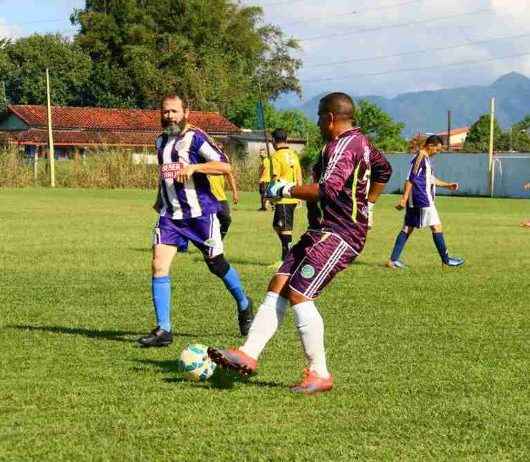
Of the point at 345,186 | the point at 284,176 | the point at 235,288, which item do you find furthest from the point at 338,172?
the point at 284,176

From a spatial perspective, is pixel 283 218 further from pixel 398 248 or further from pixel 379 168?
pixel 379 168

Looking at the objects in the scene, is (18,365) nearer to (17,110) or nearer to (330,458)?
(330,458)

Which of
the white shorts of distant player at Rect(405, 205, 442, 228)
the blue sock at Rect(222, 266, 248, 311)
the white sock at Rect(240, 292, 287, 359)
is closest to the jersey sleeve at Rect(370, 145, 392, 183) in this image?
the white sock at Rect(240, 292, 287, 359)

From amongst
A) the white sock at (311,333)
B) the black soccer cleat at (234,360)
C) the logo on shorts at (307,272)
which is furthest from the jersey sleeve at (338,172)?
the black soccer cleat at (234,360)

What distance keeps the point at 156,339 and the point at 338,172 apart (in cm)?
260

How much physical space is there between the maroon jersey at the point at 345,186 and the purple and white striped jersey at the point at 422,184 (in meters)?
7.95

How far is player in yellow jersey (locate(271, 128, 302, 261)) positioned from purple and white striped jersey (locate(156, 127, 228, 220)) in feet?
20.1

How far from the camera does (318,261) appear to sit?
6.29 metres

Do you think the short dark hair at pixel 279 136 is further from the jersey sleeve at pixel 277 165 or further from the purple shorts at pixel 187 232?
the purple shorts at pixel 187 232

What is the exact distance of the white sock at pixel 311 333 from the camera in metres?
6.36

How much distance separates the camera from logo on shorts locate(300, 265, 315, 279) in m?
6.30

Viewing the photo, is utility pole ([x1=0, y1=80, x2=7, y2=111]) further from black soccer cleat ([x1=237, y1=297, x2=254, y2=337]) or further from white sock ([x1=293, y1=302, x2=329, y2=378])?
white sock ([x1=293, y1=302, x2=329, y2=378])

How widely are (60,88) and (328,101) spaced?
276 ft

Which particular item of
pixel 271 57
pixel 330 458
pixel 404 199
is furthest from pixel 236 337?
pixel 271 57
